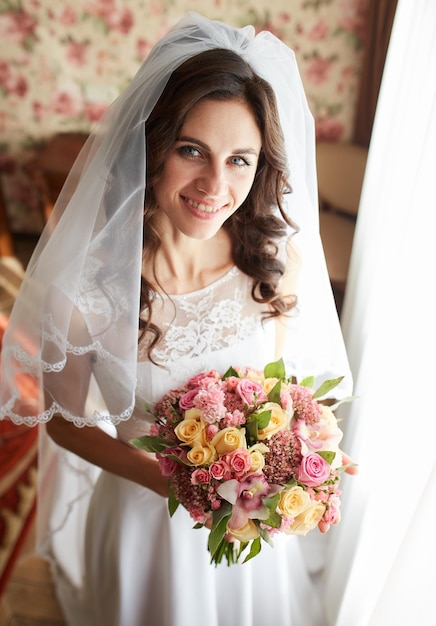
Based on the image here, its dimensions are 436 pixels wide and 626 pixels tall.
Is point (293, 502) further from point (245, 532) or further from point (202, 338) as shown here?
point (202, 338)

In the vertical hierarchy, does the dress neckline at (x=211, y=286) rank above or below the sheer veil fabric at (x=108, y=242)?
below

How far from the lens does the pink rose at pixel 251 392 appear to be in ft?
3.21

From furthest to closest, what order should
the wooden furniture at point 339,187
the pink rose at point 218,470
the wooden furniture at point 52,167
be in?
the wooden furniture at point 52,167 → the wooden furniture at point 339,187 → the pink rose at point 218,470

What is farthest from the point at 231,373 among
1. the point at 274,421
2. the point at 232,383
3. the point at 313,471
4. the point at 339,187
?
the point at 339,187

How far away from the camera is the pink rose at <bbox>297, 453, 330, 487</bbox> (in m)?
0.91

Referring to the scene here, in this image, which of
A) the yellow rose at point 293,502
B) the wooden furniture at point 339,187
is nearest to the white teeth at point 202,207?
the yellow rose at point 293,502

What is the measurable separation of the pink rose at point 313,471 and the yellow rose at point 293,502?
0.02 metres

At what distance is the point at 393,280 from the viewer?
122 centimetres

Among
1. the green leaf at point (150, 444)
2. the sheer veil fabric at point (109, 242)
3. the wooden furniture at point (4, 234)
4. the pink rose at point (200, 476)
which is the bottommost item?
the wooden furniture at point (4, 234)

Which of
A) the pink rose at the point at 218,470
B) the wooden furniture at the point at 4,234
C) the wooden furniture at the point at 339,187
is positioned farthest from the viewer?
the wooden furniture at the point at 4,234

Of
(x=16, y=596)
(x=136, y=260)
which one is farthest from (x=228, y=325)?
(x=16, y=596)

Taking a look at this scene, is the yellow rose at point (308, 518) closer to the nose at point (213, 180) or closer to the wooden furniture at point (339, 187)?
the nose at point (213, 180)

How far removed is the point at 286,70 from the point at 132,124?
13.8 inches

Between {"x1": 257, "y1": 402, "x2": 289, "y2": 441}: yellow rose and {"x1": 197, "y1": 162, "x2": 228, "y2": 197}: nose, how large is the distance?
452mm
